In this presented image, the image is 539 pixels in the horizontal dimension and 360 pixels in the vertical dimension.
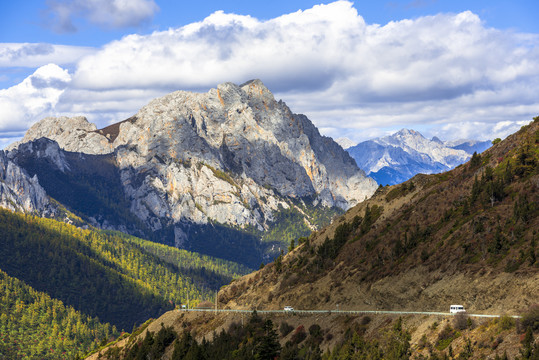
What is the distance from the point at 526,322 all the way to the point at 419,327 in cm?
2004

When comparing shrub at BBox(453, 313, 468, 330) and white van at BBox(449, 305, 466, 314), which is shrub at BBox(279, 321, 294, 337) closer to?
white van at BBox(449, 305, 466, 314)

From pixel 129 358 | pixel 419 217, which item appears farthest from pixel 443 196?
pixel 129 358

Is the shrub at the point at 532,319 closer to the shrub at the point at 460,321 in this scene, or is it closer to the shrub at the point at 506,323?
the shrub at the point at 506,323

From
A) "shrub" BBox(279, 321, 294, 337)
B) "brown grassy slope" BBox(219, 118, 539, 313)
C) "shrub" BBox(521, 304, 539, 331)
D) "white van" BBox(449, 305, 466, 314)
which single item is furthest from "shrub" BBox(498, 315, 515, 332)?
"shrub" BBox(279, 321, 294, 337)

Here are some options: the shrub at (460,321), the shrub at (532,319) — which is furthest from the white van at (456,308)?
the shrub at (532,319)

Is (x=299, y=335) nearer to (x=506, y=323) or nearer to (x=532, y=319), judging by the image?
(x=506, y=323)

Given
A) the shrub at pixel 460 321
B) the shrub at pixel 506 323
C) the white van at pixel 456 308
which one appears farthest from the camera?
the white van at pixel 456 308

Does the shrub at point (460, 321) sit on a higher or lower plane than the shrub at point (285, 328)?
higher

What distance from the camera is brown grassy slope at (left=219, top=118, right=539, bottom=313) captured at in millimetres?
98825

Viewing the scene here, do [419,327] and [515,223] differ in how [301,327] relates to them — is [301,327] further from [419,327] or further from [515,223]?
[515,223]

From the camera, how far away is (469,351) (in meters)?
77.2

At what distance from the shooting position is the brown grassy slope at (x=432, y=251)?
3891 inches

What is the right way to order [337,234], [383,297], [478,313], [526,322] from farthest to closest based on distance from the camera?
[337,234]
[383,297]
[478,313]
[526,322]

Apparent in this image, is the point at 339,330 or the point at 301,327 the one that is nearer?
the point at 339,330
